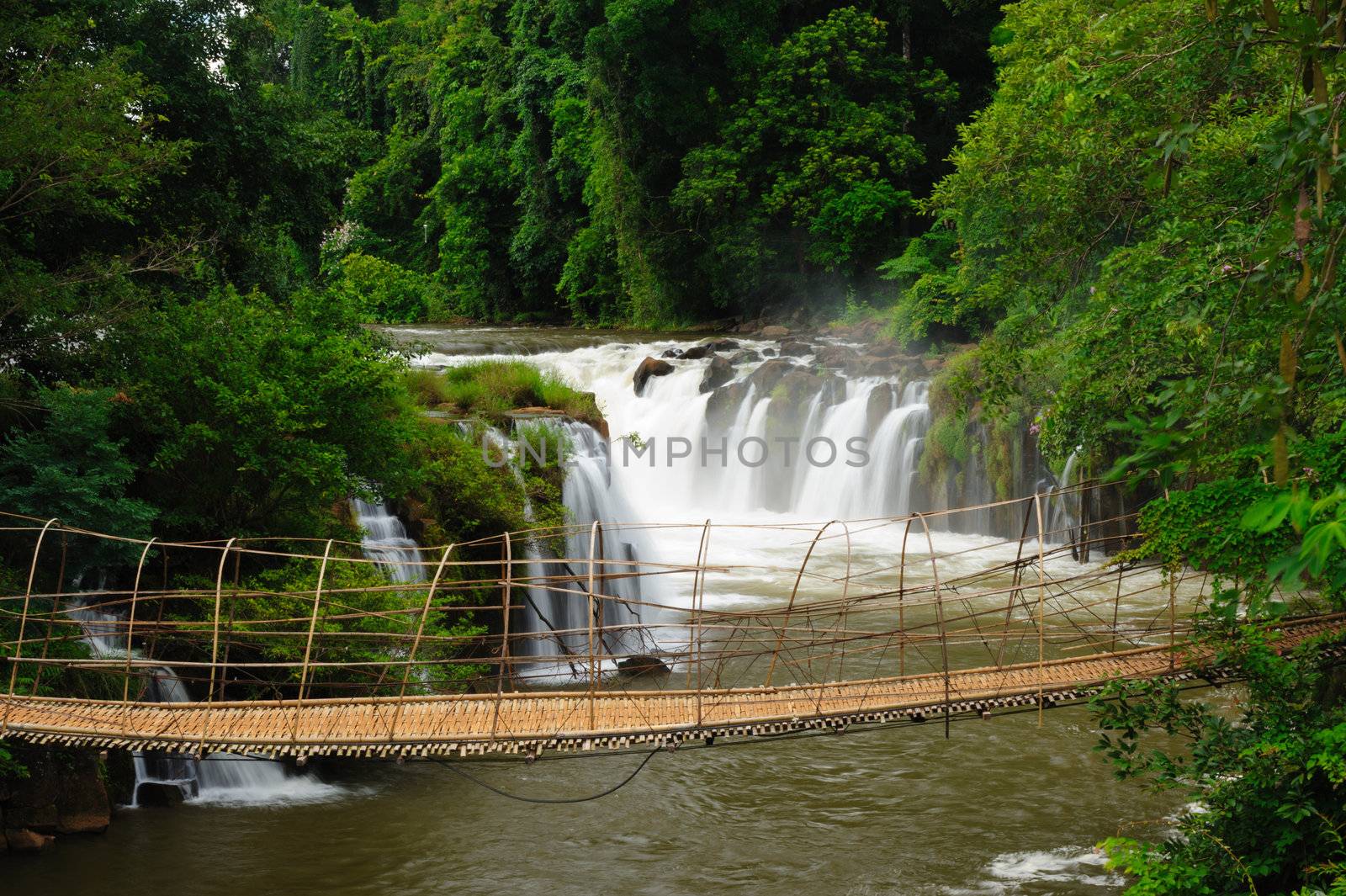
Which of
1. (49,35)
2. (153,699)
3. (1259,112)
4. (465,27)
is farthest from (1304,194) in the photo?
(465,27)

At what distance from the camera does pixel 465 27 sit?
137ft

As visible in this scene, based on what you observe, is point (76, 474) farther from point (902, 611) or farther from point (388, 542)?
point (902, 611)

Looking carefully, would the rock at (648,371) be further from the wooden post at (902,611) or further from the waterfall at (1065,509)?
the wooden post at (902,611)

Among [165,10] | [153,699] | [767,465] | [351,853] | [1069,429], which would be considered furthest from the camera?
[767,465]

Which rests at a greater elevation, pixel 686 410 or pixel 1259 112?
pixel 1259 112

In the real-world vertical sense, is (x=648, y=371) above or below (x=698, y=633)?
above

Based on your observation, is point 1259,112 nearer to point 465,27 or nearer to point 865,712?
point 865,712

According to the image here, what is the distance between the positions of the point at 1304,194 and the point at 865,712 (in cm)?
472

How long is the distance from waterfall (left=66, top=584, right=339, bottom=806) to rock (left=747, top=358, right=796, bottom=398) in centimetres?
1449

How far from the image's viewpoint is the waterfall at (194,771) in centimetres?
1023

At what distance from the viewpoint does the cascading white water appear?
43.0 feet

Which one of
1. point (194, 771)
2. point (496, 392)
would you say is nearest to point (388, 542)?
point (194, 771)

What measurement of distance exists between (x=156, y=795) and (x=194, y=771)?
0.37 metres

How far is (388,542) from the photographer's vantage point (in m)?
13.5
